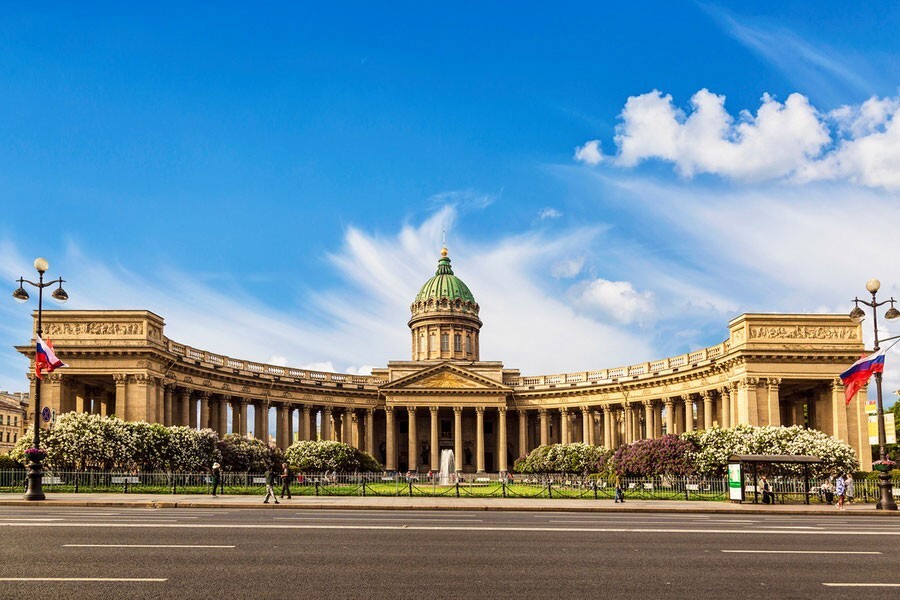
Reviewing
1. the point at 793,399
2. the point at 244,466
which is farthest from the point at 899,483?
the point at 244,466

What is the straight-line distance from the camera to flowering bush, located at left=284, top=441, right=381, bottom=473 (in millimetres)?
82625

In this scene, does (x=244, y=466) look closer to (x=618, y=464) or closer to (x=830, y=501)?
(x=618, y=464)

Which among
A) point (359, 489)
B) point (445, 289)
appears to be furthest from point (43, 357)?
point (445, 289)

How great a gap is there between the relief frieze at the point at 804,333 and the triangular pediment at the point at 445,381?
4474 cm

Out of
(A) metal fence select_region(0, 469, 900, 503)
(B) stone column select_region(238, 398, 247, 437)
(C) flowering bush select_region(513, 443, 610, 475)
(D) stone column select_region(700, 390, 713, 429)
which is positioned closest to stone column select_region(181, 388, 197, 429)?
(B) stone column select_region(238, 398, 247, 437)

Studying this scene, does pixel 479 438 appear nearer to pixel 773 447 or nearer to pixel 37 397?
pixel 773 447

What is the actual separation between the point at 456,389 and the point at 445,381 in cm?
177

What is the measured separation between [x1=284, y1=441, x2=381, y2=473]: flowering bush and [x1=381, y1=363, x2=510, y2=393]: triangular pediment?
26966 mm

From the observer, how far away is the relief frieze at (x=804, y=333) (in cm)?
7419

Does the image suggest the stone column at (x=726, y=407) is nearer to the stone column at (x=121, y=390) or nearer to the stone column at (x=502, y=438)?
the stone column at (x=502, y=438)

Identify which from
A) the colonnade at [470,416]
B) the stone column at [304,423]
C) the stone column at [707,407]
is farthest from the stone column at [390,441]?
the stone column at [707,407]

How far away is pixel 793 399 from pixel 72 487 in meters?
66.0

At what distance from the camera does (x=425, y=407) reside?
113375 mm

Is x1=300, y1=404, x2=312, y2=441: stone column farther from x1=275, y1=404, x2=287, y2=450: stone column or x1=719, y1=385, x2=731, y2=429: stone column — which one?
x1=719, y1=385, x2=731, y2=429: stone column
